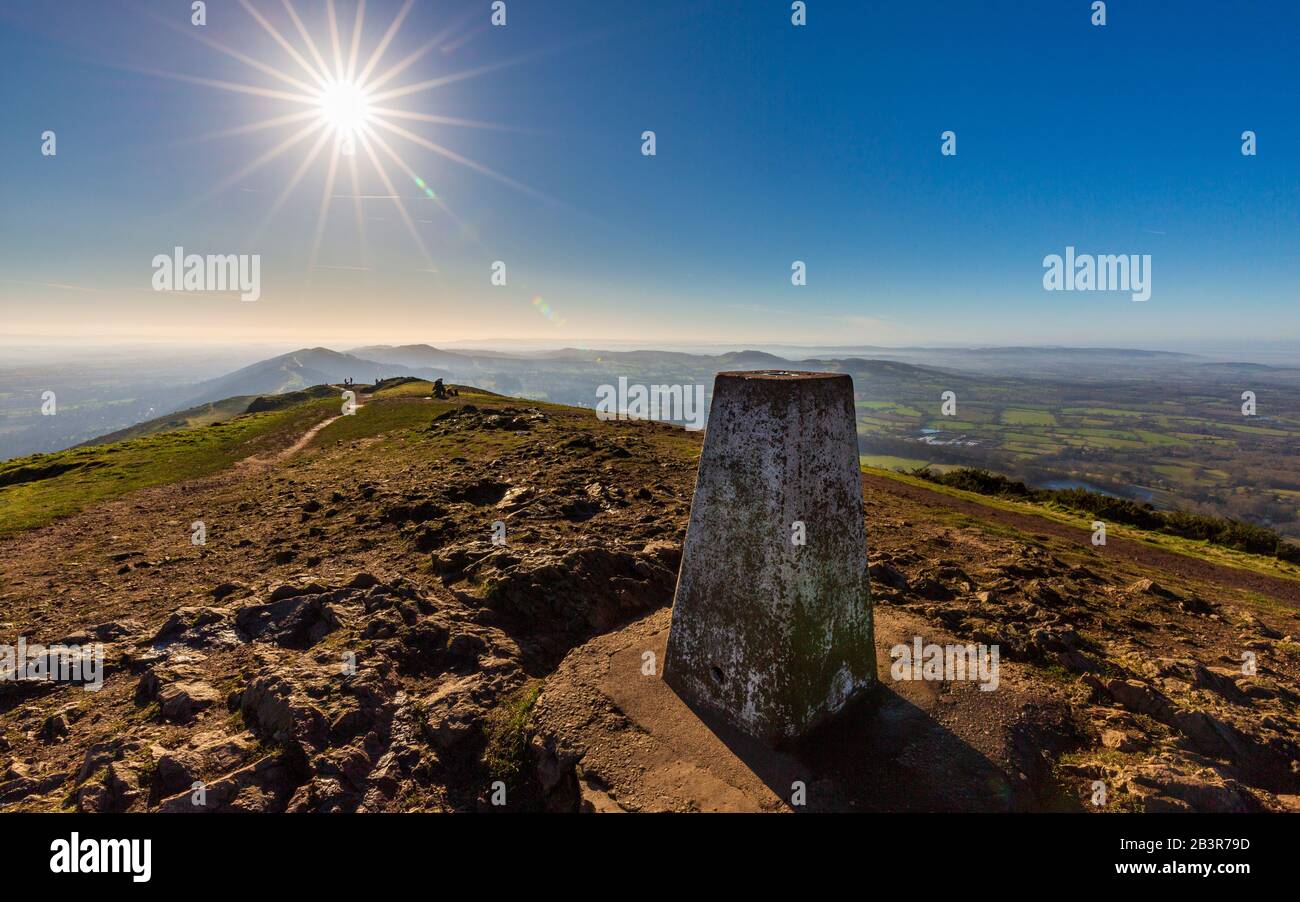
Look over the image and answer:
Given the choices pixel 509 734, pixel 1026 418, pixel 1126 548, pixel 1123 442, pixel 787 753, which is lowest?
pixel 1123 442

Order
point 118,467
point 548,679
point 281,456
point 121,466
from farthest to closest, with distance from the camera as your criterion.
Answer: point 281,456
point 121,466
point 118,467
point 548,679

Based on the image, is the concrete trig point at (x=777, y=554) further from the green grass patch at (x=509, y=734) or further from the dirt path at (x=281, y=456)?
the dirt path at (x=281, y=456)

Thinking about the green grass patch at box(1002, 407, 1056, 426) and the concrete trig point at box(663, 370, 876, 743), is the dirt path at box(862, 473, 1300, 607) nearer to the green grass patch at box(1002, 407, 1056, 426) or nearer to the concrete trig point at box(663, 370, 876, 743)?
the concrete trig point at box(663, 370, 876, 743)

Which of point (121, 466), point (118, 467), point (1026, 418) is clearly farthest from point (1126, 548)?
point (1026, 418)

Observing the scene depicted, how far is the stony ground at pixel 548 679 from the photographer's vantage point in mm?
6488

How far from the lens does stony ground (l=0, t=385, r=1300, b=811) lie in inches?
255

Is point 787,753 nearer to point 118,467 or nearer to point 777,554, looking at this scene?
point 777,554

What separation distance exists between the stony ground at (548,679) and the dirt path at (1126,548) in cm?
53

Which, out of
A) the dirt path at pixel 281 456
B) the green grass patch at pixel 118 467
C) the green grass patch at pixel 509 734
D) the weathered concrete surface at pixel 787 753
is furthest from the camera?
the dirt path at pixel 281 456

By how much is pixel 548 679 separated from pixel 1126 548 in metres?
22.3

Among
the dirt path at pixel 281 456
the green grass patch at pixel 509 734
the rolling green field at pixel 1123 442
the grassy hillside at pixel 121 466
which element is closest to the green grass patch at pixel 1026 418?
the rolling green field at pixel 1123 442

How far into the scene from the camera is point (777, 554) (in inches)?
257

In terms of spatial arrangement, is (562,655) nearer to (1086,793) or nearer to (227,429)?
(1086,793)

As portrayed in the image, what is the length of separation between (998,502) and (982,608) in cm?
1770
